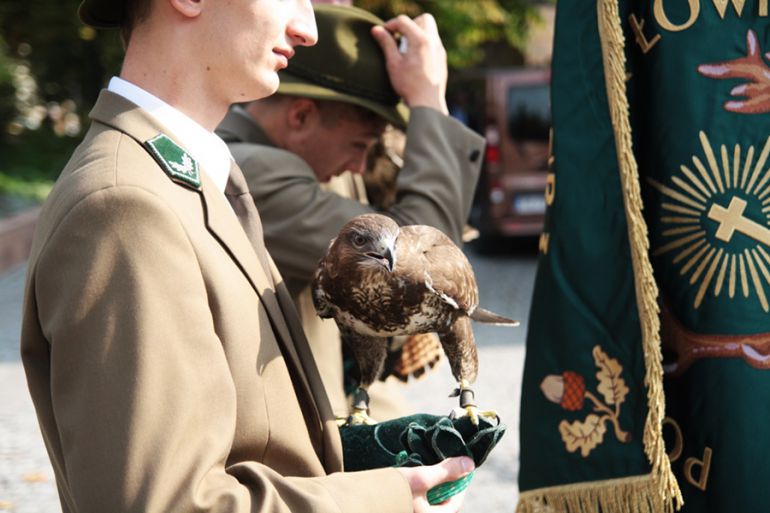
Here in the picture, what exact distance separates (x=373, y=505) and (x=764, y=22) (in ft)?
4.45

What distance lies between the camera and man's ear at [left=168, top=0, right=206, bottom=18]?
146cm

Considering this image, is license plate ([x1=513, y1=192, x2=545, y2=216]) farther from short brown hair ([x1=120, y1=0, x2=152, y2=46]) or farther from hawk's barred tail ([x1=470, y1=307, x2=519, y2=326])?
short brown hair ([x1=120, y1=0, x2=152, y2=46])

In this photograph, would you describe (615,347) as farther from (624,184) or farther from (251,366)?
(251,366)

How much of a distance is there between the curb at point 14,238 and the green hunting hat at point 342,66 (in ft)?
30.3

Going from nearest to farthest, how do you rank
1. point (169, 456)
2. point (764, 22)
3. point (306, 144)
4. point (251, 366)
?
point (169, 456) < point (251, 366) < point (764, 22) < point (306, 144)

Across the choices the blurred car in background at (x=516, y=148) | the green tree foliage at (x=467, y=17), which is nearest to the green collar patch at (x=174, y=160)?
the blurred car in background at (x=516, y=148)

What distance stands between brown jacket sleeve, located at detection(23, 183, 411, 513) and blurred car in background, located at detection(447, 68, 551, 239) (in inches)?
429

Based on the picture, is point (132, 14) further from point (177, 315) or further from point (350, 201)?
point (350, 201)

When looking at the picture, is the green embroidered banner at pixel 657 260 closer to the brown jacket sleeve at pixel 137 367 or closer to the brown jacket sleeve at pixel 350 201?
the brown jacket sleeve at pixel 350 201

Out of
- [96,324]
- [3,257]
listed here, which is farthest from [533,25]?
[96,324]

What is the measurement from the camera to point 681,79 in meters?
2.06

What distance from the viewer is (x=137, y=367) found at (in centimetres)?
122

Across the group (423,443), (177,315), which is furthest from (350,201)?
(177,315)

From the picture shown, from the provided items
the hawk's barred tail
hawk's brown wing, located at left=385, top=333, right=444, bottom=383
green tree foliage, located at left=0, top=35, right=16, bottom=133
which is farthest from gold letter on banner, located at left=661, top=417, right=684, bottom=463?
green tree foliage, located at left=0, top=35, right=16, bottom=133
